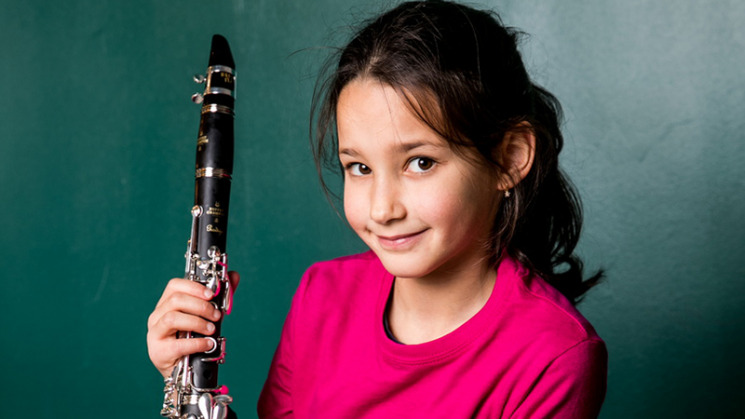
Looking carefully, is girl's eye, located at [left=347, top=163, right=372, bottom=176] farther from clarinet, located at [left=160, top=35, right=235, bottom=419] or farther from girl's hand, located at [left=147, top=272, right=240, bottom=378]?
girl's hand, located at [left=147, top=272, right=240, bottom=378]

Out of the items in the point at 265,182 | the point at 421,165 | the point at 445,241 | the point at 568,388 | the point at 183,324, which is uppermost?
the point at 265,182

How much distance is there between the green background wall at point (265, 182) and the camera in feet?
5.84

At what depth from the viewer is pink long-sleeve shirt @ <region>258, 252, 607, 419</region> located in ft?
3.67

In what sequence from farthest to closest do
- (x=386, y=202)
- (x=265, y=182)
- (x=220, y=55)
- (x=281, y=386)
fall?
(x=265, y=182)
(x=281, y=386)
(x=220, y=55)
(x=386, y=202)

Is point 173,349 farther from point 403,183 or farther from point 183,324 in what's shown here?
point 403,183

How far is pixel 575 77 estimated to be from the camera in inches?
71.8

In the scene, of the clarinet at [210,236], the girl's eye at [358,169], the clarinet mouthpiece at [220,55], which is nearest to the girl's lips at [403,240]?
the girl's eye at [358,169]

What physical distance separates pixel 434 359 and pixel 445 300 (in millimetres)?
110

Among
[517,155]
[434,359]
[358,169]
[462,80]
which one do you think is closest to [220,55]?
[358,169]

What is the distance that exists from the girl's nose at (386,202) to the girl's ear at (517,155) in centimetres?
20

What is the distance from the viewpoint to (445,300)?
1253 millimetres

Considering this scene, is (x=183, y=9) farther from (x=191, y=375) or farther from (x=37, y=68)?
(x=191, y=375)

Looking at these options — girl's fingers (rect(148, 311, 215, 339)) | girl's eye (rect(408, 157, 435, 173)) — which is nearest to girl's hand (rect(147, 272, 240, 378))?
girl's fingers (rect(148, 311, 215, 339))

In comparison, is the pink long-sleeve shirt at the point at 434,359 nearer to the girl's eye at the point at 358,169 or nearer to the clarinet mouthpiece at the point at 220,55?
the girl's eye at the point at 358,169
